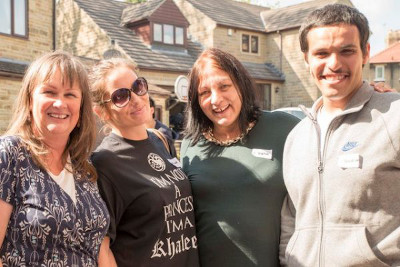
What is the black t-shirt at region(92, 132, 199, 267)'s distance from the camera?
2.84 meters

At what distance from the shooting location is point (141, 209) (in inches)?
112

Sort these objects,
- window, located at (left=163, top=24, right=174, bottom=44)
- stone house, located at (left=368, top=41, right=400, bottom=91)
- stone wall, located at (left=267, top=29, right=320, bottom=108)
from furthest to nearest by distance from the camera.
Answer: stone house, located at (left=368, top=41, right=400, bottom=91) < stone wall, located at (left=267, top=29, right=320, bottom=108) < window, located at (left=163, top=24, right=174, bottom=44)

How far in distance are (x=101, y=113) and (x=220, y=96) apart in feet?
2.61

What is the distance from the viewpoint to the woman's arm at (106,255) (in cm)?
270

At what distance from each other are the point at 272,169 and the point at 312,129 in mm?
437

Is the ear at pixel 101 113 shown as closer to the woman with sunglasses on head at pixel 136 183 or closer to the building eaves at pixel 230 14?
the woman with sunglasses on head at pixel 136 183

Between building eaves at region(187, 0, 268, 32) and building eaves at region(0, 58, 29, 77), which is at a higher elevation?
building eaves at region(187, 0, 268, 32)

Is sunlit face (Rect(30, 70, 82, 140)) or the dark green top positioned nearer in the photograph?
sunlit face (Rect(30, 70, 82, 140))

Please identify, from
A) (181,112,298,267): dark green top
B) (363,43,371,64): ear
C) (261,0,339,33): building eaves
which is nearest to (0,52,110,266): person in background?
(181,112,298,267): dark green top

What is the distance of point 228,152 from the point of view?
10.6 feet

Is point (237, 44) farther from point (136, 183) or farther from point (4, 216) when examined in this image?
point (4, 216)

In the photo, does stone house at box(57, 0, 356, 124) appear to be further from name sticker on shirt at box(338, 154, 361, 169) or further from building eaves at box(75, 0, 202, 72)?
name sticker on shirt at box(338, 154, 361, 169)

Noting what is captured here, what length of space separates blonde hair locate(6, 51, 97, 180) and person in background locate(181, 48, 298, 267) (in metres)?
0.80

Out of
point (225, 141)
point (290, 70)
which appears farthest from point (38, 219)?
point (290, 70)
